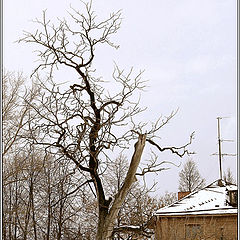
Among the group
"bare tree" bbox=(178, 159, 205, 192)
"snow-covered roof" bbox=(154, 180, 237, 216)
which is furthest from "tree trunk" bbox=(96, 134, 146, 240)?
"bare tree" bbox=(178, 159, 205, 192)

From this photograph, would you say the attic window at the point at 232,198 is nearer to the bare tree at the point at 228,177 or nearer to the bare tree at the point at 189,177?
the bare tree at the point at 228,177

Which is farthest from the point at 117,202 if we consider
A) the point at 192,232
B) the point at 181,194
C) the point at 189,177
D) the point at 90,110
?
the point at 189,177

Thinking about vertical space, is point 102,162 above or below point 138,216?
above

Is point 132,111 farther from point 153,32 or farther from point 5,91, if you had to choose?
point 5,91

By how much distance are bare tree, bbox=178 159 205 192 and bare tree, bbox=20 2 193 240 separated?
17.2 feet

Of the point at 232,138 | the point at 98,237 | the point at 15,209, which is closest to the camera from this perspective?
the point at 98,237

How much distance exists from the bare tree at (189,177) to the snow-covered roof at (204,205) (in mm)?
1337

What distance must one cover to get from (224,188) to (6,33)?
4168 mm

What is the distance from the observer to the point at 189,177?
7867 millimetres

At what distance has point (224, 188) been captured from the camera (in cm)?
630

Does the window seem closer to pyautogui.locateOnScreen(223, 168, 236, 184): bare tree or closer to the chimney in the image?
pyautogui.locateOnScreen(223, 168, 236, 184): bare tree

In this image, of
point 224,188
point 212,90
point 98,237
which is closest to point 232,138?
point 212,90

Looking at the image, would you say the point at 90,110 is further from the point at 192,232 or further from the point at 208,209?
the point at 208,209

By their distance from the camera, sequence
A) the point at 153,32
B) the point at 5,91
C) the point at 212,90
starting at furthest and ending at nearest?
the point at 5,91 < the point at 212,90 < the point at 153,32
